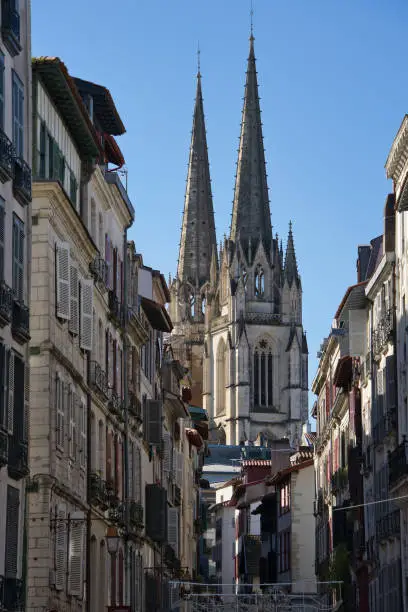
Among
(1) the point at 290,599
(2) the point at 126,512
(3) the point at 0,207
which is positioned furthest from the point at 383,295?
(1) the point at 290,599

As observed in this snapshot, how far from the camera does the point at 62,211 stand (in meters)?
34.4

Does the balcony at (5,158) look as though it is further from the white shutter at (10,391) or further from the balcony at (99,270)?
the balcony at (99,270)

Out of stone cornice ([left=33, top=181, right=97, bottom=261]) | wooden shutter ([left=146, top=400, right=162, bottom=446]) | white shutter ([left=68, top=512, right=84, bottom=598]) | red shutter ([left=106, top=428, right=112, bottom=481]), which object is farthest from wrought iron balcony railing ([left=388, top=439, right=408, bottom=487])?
wooden shutter ([left=146, top=400, right=162, bottom=446])

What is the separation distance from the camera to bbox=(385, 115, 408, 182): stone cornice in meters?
40.2

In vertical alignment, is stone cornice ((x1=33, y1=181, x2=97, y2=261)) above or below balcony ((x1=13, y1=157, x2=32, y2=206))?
above

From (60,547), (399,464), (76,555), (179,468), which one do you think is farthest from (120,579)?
(179,468)

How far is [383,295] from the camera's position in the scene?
160 feet

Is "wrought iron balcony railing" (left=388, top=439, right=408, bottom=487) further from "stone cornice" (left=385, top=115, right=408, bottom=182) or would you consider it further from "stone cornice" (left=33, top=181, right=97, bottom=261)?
"stone cornice" (left=33, top=181, right=97, bottom=261)

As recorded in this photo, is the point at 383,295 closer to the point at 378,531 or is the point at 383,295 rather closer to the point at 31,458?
the point at 378,531

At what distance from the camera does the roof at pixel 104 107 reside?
41531mm

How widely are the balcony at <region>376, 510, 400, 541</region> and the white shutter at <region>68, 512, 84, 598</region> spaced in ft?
38.4

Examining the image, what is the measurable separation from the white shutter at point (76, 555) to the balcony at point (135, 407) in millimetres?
12242

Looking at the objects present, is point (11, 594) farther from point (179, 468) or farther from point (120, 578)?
point (179, 468)

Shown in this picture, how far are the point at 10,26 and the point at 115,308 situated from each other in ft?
57.4
